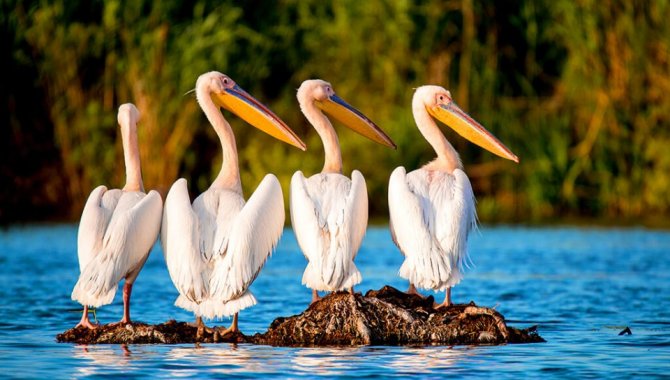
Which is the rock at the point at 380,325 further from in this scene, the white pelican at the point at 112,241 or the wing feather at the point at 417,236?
the white pelican at the point at 112,241

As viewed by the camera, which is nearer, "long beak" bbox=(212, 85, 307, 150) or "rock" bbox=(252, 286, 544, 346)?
"rock" bbox=(252, 286, 544, 346)

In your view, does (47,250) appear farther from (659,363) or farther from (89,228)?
(659,363)

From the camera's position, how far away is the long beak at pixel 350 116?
1012 cm

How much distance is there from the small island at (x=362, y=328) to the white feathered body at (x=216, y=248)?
28cm

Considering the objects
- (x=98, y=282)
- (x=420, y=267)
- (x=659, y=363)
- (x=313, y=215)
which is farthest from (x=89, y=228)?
(x=659, y=363)

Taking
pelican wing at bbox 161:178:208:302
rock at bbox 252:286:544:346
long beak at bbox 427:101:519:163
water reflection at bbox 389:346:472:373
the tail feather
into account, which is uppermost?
long beak at bbox 427:101:519:163

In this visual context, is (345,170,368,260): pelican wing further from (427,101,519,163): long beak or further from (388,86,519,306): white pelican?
(427,101,519,163): long beak

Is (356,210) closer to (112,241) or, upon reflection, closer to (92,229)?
(112,241)

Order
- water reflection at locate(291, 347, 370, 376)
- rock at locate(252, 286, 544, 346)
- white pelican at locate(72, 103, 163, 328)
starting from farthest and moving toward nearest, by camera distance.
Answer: white pelican at locate(72, 103, 163, 328) < rock at locate(252, 286, 544, 346) < water reflection at locate(291, 347, 370, 376)

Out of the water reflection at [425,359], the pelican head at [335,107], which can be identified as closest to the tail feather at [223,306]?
the water reflection at [425,359]

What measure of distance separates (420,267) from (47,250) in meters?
9.08

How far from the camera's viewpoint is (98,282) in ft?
29.3

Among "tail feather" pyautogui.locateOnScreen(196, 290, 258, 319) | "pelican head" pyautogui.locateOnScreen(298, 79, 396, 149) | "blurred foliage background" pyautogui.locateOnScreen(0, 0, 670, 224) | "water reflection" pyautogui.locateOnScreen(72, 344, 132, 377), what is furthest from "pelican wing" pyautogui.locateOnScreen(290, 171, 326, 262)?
"blurred foliage background" pyautogui.locateOnScreen(0, 0, 670, 224)

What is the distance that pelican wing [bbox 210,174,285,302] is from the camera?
8766 millimetres
